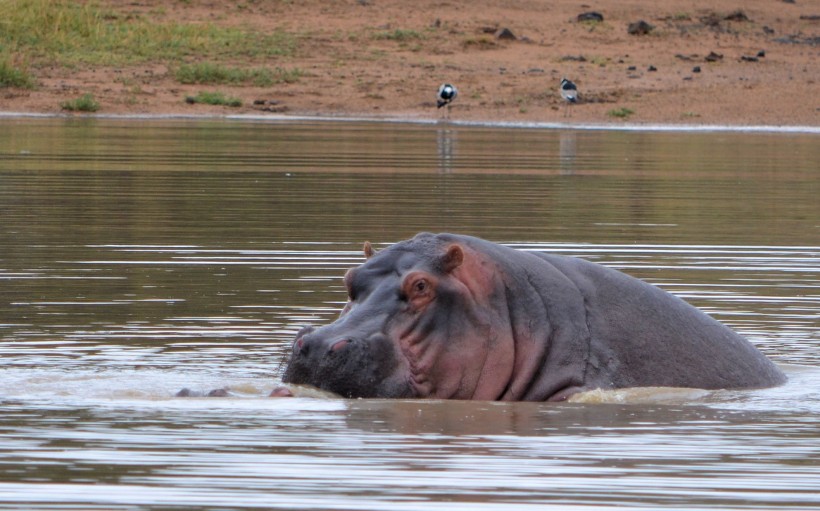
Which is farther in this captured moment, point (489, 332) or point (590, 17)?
point (590, 17)

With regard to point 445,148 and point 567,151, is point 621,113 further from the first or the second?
point 445,148

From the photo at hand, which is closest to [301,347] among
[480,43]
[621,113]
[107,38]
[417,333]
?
[417,333]

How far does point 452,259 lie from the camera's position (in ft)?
19.5

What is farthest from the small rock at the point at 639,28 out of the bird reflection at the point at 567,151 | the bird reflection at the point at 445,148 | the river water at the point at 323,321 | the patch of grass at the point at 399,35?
the river water at the point at 323,321

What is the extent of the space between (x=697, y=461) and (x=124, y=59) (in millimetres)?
30171

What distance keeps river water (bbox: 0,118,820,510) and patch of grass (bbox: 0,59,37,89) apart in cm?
1124

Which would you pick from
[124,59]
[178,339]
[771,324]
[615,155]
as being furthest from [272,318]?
[124,59]

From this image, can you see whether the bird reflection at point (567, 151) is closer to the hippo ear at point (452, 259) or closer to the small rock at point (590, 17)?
the hippo ear at point (452, 259)

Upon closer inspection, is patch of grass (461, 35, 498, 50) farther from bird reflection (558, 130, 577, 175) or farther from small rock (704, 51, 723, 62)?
bird reflection (558, 130, 577, 175)

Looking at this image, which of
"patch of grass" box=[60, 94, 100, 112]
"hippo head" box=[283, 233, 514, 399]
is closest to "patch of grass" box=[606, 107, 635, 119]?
"patch of grass" box=[60, 94, 100, 112]

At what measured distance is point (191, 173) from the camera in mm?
Answer: 17000

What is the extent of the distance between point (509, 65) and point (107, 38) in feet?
27.5

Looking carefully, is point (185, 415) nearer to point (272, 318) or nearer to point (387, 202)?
point (272, 318)

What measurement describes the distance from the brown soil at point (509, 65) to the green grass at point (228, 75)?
306mm
